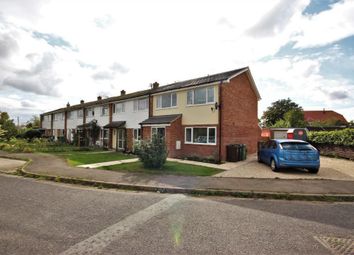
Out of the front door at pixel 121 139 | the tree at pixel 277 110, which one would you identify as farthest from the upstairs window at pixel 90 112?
the tree at pixel 277 110

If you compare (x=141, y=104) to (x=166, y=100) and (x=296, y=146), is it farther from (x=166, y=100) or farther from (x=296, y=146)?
(x=296, y=146)

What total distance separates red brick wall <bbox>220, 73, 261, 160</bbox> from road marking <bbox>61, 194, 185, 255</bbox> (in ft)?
34.1

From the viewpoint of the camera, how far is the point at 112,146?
82.7ft

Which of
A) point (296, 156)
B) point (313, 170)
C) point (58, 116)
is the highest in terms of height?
point (58, 116)

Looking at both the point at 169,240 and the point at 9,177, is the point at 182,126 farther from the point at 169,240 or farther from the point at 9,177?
the point at 169,240

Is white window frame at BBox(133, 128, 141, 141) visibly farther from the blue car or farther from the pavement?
the blue car

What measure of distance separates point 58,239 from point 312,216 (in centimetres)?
548

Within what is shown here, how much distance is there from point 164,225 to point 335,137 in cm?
1756

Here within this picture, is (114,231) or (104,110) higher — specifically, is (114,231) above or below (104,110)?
below

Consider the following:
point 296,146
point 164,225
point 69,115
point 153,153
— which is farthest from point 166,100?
point 69,115

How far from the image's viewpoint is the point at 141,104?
878 inches

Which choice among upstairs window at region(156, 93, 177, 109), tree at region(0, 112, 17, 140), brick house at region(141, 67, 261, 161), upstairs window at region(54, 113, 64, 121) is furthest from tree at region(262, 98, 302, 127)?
tree at region(0, 112, 17, 140)

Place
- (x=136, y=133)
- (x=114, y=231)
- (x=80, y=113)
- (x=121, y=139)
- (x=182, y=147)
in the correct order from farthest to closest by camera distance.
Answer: (x=80, y=113)
(x=121, y=139)
(x=136, y=133)
(x=182, y=147)
(x=114, y=231)

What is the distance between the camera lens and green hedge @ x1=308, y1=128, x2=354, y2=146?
625 inches
